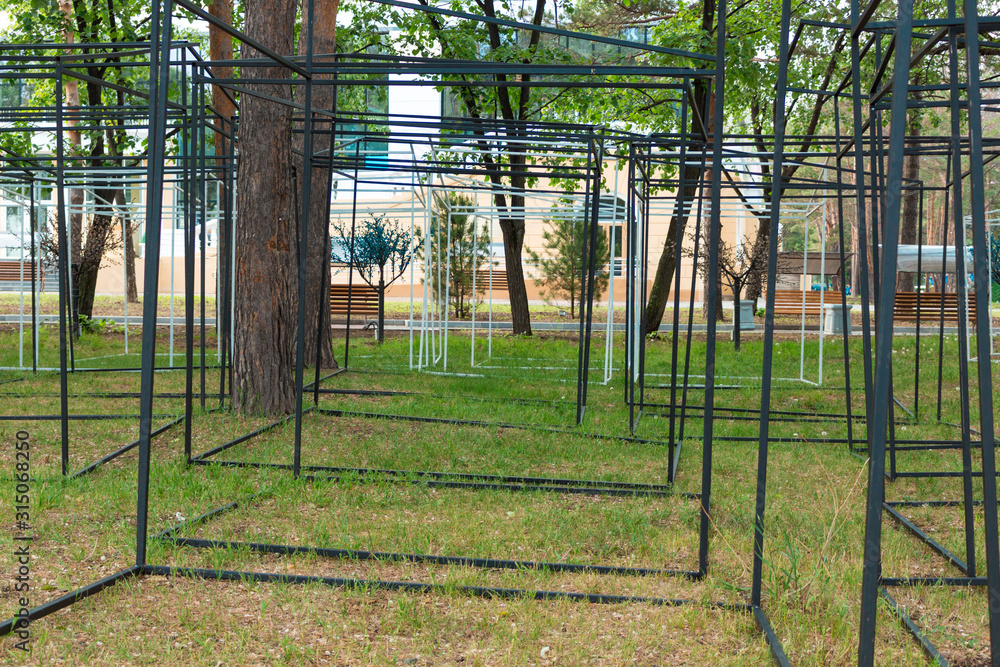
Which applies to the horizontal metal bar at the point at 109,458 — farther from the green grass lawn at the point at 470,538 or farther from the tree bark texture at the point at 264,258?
the tree bark texture at the point at 264,258

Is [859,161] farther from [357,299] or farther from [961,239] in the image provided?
[357,299]

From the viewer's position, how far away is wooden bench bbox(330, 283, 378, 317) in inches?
603

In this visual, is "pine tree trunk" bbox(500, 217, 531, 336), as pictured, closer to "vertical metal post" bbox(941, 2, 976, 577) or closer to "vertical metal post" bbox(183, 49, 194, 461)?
"vertical metal post" bbox(183, 49, 194, 461)

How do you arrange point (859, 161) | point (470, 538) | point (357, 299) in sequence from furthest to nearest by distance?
point (357, 299), point (470, 538), point (859, 161)

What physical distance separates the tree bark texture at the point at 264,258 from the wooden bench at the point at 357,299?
865cm

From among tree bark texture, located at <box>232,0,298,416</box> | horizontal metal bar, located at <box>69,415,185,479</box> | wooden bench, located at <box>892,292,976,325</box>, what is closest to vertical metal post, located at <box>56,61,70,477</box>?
horizontal metal bar, located at <box>69,415,185,479</box>

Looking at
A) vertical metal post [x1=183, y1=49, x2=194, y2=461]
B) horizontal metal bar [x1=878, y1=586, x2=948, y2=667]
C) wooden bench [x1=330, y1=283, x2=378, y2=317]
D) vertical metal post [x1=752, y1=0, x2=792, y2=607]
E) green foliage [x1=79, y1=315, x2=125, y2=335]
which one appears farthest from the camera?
wooden bench [x1=330, y1=283, x2=378, y2=317]

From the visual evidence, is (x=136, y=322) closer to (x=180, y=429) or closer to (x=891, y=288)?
(x=180, y=429)

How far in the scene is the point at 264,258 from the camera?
20.7 ft

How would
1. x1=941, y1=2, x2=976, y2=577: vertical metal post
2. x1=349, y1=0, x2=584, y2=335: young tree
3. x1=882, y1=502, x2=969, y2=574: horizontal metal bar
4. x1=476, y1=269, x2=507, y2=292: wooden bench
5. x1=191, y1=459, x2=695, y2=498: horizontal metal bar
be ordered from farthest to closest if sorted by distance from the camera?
1. x1=476, y1=269, x2=507, y2=292: wooden bench
2. x1=349, y1=0, x2=584, y2=335: young tree
3. x1=191, y1=459, x2=695, y2=498: horizontal metal bar
4. x1=882, y1=502, x2=969, y2=574: horizontal metal bar
5. x1=941, y1=2, x2=976, y2=577: vertical metal post

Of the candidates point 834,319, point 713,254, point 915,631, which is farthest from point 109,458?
point 834,319

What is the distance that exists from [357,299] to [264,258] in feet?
31.1

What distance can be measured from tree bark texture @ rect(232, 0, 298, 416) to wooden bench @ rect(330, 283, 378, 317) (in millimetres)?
8651

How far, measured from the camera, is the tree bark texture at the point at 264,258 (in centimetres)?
→ 632
